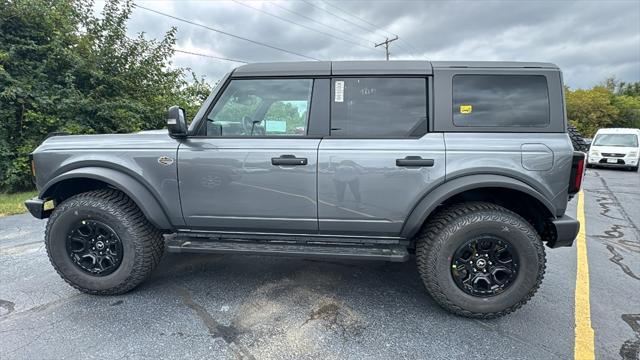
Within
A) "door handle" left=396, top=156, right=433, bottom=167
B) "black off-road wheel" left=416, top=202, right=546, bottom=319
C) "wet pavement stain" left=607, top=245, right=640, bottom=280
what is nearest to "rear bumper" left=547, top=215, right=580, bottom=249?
"black off-road wheel" left=416, top=202, right=546, bottom=319

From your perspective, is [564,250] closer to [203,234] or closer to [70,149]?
[203,234]

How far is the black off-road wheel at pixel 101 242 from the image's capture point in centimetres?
286

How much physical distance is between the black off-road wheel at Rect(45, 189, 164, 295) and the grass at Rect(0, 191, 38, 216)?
408 centimetres

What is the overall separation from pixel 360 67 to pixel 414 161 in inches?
35.5

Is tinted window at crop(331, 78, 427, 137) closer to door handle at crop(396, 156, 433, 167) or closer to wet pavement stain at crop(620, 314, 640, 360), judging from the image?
door handle at crop(396, 156, 433, 167)

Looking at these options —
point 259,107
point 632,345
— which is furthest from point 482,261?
point 259,107

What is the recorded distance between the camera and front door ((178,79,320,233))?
2709 mm

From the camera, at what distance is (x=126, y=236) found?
2.87 metres

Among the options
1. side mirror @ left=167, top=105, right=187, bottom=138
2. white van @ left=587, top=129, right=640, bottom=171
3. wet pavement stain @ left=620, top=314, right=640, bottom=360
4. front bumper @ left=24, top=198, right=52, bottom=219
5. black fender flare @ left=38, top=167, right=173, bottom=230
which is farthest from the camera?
white van @ left=587, top=129, right=640, bottom=171

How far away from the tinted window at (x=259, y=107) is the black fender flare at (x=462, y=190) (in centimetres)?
124

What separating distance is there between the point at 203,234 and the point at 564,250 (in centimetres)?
429

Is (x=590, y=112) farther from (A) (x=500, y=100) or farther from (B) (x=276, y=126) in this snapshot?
(B) (x=276, y=126)

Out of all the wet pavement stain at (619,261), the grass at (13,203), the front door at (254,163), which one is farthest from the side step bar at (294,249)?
the grass at (13,203)

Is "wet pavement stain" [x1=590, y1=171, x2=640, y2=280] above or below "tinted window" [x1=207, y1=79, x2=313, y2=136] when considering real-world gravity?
below
